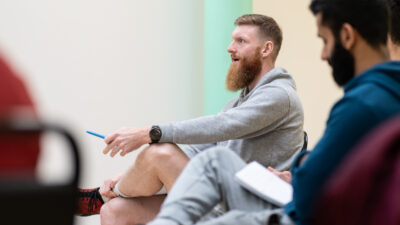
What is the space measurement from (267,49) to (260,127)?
1.83 ft

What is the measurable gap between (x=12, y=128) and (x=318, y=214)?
39cm

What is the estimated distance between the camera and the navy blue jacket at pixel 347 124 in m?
1.15

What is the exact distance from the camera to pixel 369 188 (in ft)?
2.21

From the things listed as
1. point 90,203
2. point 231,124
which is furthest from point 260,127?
point 90,203

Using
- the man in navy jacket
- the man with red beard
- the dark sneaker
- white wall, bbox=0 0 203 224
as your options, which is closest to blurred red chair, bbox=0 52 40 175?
the man in navy jacket

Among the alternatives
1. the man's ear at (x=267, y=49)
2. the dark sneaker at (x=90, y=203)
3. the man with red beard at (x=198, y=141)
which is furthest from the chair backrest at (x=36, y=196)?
the man's ear at (x=267, y=49)

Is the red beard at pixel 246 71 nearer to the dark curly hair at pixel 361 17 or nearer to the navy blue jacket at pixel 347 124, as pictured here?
the dark curly hair at pixel 361 17

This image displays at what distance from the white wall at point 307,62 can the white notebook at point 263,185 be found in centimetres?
210

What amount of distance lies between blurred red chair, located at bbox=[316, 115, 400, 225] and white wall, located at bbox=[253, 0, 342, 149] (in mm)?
2945

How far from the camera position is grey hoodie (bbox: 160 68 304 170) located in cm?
209

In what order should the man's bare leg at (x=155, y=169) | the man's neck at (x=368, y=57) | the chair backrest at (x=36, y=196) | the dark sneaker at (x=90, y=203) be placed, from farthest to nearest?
the dark sneaker at (x=90, y=203)
the man's bare leg at (x=155, y=169)
the man's neck at (x=368, y=57)
the chair backrest at (x=36, y=196)

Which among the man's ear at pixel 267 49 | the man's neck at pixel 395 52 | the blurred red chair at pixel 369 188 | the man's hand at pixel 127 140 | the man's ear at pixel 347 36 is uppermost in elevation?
the man's ear at pixel 347 36

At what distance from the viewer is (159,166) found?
203 centimetres

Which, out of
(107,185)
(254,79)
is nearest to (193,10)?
(254,79)
